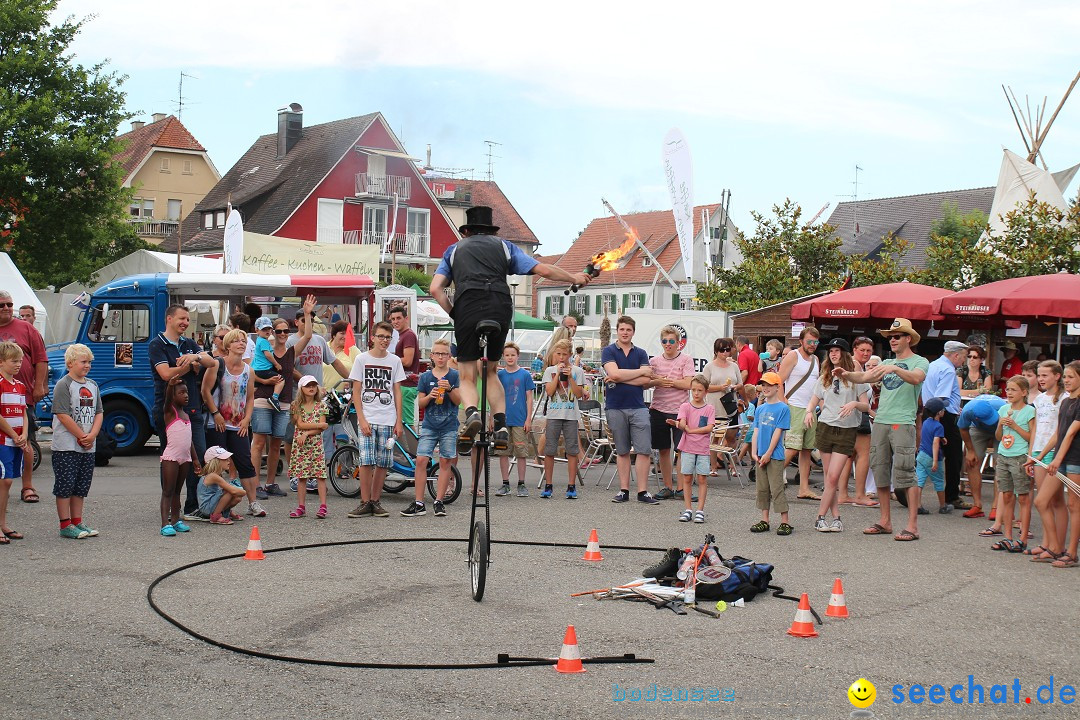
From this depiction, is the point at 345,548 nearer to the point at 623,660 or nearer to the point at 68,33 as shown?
the point at 623,660

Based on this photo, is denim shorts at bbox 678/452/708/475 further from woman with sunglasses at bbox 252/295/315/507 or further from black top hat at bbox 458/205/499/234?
black top hat at bbox 458/205/499/234

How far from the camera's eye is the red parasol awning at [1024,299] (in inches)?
574

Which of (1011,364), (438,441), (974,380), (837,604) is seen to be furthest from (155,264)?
(837,604)

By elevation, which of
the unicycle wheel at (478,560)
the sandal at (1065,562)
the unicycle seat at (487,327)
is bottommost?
the sandal at (1065,562)

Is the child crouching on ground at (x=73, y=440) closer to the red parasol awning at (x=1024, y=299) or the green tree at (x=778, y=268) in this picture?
the red parasol awning at (x=1024, y=299)

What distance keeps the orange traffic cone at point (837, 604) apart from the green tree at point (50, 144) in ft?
82.2

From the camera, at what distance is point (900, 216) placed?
6600 centimetres

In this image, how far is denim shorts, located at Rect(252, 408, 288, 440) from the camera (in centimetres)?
1294

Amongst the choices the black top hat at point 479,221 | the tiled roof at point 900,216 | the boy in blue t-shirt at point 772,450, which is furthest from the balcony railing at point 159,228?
the black top hat at point 479,221

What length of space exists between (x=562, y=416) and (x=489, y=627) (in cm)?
712

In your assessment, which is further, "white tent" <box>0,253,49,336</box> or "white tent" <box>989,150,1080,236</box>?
"white tent" <box>989,150,1080,236</box>

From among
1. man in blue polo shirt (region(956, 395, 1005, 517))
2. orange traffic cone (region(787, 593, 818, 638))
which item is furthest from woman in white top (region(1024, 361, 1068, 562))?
orange traffic cone (region(787, 593, 818, 638))

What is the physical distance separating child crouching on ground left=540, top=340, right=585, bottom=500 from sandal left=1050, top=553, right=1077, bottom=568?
18.9 ft

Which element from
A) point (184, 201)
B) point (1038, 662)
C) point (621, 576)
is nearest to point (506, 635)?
point (621, 576)
